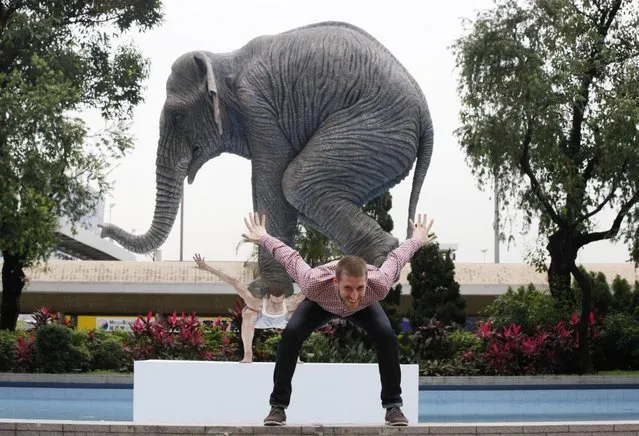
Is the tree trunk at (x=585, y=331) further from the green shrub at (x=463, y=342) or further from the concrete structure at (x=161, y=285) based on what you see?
the concrete structure at (x=161, y=285)

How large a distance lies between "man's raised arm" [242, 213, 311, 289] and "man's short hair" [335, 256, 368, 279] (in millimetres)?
294

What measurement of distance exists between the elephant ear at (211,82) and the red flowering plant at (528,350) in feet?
36.1

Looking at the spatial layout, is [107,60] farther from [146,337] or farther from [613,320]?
[613,320]

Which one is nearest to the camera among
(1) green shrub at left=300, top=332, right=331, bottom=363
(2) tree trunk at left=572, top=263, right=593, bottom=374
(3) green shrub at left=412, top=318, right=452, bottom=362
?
(1) green shrub at left=300, top=332, right=331, bottom=363

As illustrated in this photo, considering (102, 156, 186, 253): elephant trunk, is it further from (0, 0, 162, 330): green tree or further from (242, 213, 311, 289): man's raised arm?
(0, 0, 162, 330): green tree

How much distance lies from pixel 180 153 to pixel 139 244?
30.5 inches

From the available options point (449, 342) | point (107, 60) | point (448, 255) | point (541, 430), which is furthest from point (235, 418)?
point (448, 255)

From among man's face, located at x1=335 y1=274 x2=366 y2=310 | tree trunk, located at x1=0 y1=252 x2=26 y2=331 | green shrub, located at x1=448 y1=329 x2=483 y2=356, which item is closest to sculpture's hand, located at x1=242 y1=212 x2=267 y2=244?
man's face, located at x1=335 y1=274 x2=366 y2=310

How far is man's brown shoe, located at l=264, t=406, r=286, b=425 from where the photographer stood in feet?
19.6

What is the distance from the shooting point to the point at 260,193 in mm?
8500

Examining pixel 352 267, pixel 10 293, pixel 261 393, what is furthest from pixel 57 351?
pixel 352 267

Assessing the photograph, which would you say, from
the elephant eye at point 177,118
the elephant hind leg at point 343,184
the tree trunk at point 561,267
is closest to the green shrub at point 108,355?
the tree trunk at point 561,267

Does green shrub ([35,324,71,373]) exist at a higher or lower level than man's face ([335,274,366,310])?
higher

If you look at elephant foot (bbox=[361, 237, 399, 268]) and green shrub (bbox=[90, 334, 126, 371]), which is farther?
green shrub (bbox=[90, 334, 126, 371])
